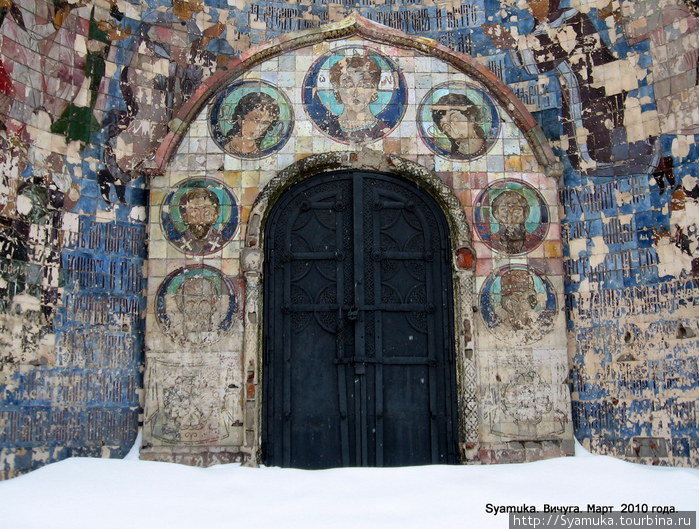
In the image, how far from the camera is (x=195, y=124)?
39.8ft

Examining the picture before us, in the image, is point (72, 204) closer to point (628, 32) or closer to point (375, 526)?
point (375, 526)

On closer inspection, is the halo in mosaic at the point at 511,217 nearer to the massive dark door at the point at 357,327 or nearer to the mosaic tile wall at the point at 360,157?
the mosaic tile wall at the point at 360,157

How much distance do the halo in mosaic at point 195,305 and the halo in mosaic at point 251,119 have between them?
1.61m

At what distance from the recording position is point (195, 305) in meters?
11.6

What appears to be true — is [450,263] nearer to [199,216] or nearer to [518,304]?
[518,304]

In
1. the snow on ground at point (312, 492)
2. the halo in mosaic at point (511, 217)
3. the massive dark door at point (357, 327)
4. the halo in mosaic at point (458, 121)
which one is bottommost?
the snow on ground at point (312, 492)

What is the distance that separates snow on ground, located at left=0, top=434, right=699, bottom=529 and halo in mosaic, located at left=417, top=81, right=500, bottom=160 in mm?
3959

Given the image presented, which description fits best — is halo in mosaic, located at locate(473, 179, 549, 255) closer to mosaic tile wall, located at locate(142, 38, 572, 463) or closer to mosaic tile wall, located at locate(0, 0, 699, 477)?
mosaic tile wall, located at locate(142, 38, 572, 463)

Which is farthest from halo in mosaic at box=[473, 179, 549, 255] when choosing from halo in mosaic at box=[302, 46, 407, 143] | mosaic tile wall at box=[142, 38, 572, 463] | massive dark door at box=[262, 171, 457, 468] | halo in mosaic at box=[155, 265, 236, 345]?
halo in mosaic at box=[155, 265, 236, 345]

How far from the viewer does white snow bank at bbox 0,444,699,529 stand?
8625mm

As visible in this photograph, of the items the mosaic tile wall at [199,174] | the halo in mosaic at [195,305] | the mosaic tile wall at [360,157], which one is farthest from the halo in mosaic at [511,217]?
the halo in mosaic at [195,305]

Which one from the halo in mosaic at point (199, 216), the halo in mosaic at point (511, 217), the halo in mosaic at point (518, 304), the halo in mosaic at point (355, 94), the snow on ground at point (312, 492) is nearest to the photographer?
the snow on ground at point (312, 492)

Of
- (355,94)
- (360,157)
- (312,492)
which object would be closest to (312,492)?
(312,492)

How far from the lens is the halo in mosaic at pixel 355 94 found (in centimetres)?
1216
